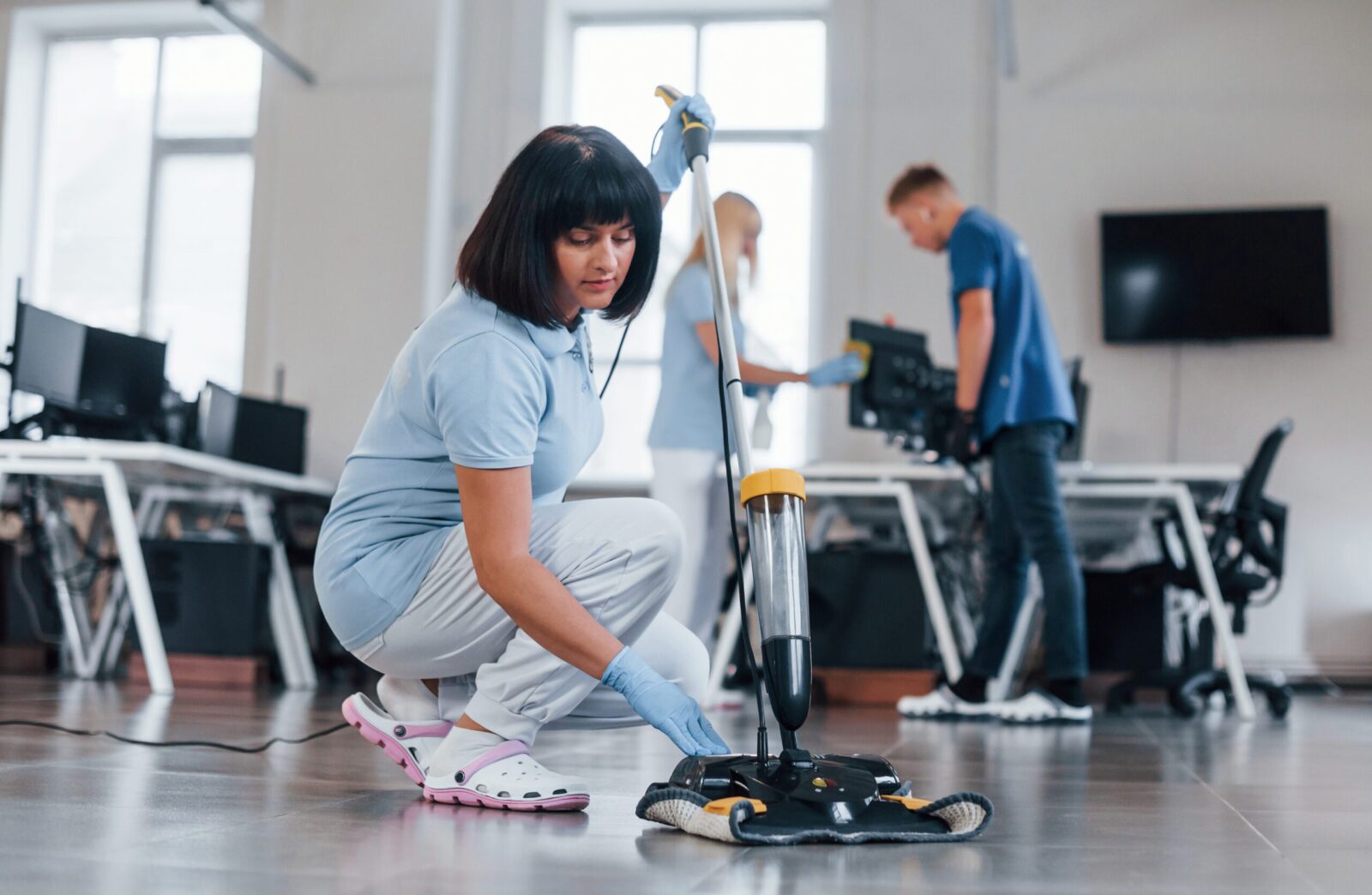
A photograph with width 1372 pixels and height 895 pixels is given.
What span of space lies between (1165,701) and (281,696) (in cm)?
258

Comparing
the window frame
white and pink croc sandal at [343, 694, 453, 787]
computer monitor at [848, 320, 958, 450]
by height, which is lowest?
white and pink croc sandal at [343, 694, 453, 787]

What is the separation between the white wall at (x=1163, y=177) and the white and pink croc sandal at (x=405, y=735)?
3.90 metres

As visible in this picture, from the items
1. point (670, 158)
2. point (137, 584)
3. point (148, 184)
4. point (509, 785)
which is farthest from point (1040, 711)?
point (148, 184)

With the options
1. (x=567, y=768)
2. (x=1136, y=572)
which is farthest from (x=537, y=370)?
(x=1136, y=572)

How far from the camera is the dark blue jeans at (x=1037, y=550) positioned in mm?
3076

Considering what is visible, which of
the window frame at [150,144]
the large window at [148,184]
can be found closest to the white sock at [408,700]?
the large window at [148,184]

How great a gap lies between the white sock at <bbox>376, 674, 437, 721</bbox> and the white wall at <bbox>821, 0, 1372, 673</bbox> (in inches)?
153

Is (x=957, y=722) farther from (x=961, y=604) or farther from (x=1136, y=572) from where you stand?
(x=961, y=604)

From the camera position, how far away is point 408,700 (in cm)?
159

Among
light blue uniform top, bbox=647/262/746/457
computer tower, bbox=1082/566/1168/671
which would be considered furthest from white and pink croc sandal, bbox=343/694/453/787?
computer tower, bbox=1082/566/1168/671

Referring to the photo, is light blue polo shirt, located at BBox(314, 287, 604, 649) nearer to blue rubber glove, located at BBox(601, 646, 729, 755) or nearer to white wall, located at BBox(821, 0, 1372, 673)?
blue rubber glove, located at BBox(601, 646, 729, 755)

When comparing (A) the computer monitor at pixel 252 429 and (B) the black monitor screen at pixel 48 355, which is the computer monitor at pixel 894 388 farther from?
(B) the black monitor screen at pixel 48 355

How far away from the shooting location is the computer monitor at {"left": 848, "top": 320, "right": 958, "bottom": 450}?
3672 millimetres

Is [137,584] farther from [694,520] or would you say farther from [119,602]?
[694,520]
